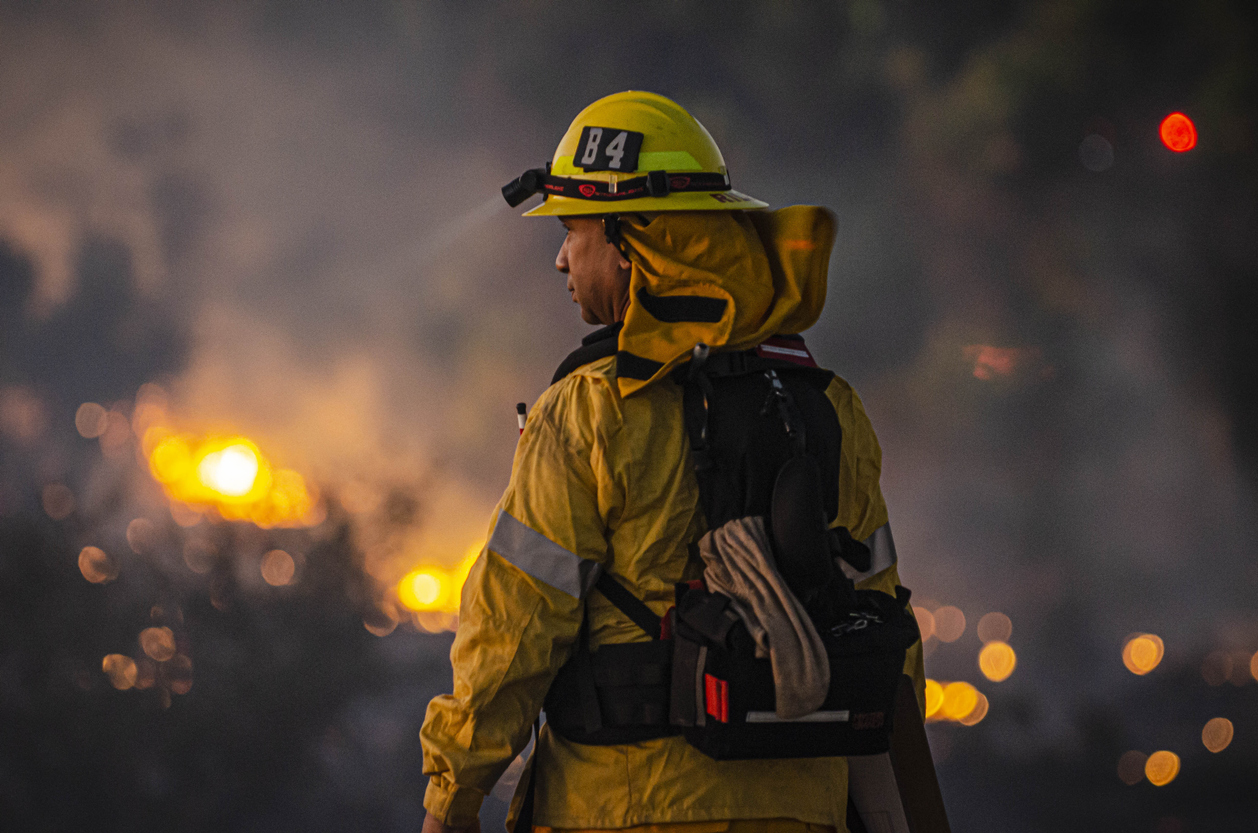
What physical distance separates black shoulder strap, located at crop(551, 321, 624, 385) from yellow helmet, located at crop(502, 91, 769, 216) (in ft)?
0.88

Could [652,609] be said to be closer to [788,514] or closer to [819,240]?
[788,514]

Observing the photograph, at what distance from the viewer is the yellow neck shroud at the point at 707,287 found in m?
2.06

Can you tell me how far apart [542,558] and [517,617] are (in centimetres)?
12

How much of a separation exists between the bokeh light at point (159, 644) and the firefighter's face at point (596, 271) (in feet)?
20.2

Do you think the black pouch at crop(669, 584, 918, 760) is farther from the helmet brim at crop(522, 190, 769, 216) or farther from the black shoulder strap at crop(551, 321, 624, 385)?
the helmet brim at crop(522, 190, 769, 216)

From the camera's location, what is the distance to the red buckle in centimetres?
179

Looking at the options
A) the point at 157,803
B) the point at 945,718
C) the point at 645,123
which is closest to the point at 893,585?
the point at 645,123

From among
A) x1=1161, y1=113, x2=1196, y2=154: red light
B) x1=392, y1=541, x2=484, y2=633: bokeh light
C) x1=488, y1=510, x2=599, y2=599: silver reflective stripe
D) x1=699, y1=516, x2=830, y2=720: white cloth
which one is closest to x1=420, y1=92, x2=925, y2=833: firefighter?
x1=488, y1=510, x2=599, y2=599: silver reflective stripe

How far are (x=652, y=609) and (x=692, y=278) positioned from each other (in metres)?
0.72

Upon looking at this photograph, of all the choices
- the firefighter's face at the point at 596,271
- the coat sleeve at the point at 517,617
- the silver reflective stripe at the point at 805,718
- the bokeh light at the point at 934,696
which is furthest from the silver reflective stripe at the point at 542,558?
the bokeh light at the point at 934,696

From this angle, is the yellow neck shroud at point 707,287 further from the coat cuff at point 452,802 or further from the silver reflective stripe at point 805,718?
the coat cuff at point 452,802

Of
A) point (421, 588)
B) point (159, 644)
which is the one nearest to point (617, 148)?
point (421, 588)

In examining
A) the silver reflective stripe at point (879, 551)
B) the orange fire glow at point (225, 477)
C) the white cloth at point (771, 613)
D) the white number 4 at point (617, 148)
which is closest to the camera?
the white cloth at point (771, 613)

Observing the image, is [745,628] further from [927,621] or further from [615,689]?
[927,621]
